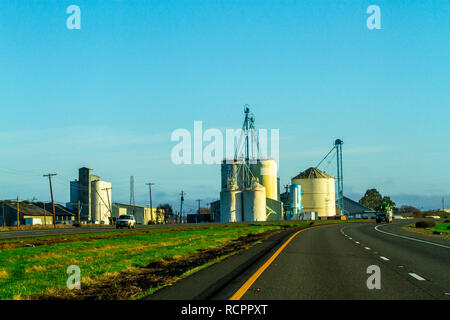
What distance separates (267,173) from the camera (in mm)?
128875

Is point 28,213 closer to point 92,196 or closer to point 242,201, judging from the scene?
point 92,196

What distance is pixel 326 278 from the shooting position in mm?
12898

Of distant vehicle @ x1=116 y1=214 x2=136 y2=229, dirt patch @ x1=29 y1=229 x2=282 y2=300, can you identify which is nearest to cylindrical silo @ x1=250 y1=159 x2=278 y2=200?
distant vehicle @ x1=116 y1=214 x2=136 y2=229

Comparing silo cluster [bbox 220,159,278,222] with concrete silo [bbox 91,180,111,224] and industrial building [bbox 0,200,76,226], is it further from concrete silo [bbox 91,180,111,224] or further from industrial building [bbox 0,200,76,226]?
industrial building [bbox 0,200,76,226]

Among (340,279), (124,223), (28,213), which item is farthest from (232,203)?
(340,279)

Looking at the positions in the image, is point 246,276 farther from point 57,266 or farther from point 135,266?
point 57,266

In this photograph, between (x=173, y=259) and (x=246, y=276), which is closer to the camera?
(x=246, y=276)

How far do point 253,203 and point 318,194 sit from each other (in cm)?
3653

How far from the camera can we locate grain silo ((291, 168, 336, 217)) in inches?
5655

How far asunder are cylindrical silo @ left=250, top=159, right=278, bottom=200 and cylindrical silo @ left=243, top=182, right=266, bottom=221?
40.0 feet
